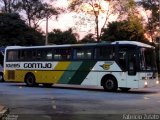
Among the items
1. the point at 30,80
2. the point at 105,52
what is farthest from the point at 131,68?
the point at 30,80

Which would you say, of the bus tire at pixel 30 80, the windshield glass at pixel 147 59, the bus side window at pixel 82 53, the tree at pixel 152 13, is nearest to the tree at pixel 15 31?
the tree at pixel 152 13

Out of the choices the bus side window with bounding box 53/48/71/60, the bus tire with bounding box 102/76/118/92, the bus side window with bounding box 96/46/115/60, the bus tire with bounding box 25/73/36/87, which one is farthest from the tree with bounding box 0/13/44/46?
the bus tire with bounding box 102/76/118/92

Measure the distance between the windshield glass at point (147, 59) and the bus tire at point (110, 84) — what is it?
1.93 metres

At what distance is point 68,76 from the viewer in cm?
2995

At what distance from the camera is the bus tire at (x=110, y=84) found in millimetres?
27344

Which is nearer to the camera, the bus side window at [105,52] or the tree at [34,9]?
the bus side window at [105,52]

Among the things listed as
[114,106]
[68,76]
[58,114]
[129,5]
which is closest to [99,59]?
[68,76]

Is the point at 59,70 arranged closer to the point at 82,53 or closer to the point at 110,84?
the point at 82,53

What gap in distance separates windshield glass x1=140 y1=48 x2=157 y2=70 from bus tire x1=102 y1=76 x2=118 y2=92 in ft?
6.33

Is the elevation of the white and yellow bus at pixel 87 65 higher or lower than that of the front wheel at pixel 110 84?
higher

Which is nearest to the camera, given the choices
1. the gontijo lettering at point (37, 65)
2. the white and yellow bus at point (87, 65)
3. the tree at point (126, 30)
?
the white and yellow bus at point (87, 65)

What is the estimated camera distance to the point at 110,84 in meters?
27.6

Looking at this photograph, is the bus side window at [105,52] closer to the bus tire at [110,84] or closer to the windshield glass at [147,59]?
the bus tire at [110,84]

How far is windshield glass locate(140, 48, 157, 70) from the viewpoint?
87.6ft
